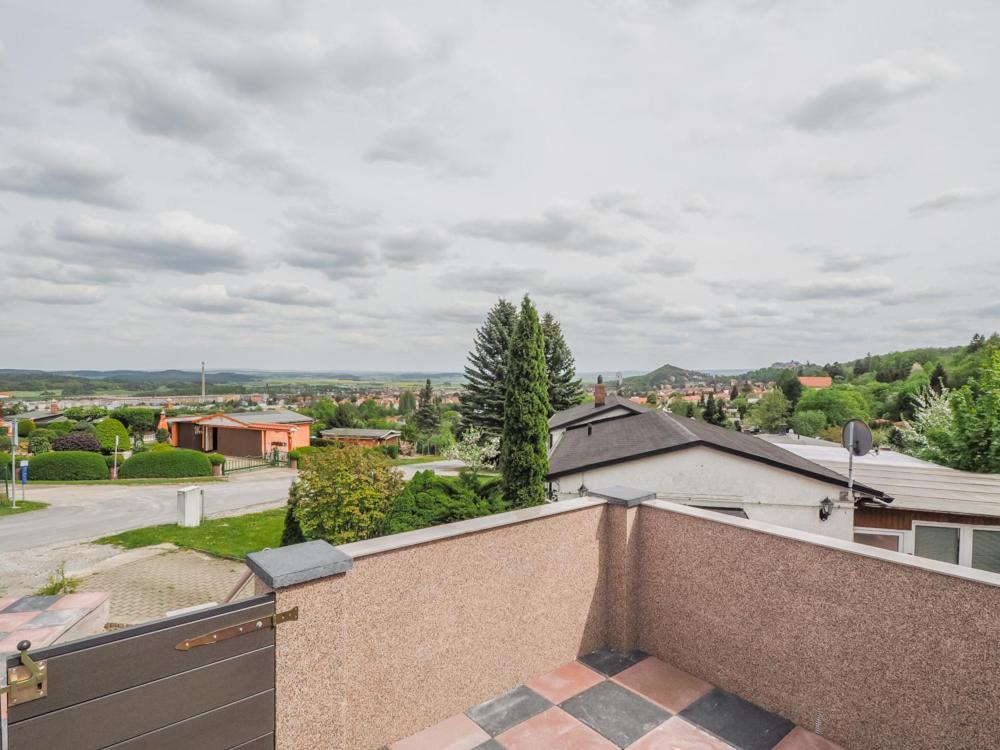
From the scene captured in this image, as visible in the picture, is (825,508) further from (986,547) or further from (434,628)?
(434,628)

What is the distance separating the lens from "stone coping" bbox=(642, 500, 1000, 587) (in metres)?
2.41

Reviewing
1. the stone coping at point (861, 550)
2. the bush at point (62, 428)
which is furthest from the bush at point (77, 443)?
the stone coping at point (861, 550)

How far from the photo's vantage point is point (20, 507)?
17688mm

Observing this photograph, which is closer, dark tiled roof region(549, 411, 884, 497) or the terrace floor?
the terrace floor

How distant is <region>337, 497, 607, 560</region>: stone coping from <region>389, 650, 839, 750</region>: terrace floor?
126cm

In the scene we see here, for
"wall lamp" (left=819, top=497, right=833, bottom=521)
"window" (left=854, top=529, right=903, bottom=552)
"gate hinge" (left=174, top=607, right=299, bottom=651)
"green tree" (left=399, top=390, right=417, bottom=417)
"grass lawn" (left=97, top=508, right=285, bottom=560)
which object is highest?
"gate hinge" (left=174, top=607, right=299, bottom=651)

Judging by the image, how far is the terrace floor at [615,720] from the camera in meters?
2.93

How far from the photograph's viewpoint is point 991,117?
9375mm

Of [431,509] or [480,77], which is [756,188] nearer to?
[480,77]

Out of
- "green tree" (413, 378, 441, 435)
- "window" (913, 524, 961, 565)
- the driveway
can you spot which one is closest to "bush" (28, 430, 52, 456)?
the driveway

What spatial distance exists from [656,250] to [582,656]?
16649mm

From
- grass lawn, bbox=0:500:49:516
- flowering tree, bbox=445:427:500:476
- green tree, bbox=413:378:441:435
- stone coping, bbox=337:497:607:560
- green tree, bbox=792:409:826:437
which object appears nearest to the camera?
stone coping, bbox=337:497:607:560

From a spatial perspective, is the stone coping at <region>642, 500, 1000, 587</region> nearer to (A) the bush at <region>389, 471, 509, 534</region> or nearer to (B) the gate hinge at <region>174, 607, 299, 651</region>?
(B) the gate hinge at <region>174, 607, 299, 651</region>

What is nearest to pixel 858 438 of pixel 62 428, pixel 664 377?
pixel 62 428
